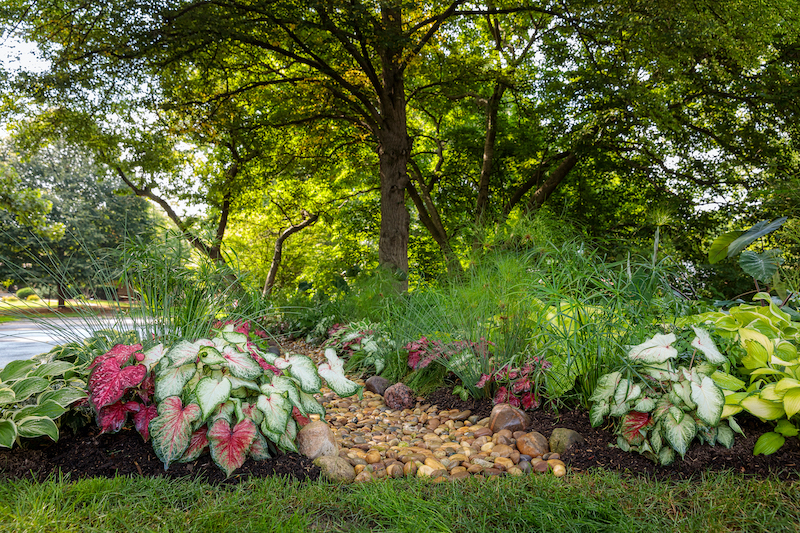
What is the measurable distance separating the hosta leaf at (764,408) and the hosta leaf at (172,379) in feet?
7.90

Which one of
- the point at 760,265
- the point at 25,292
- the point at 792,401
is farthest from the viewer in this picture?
the point at 760,265

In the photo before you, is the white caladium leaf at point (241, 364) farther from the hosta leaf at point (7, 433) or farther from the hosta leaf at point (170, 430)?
the hosta leaf at point (7, 433)

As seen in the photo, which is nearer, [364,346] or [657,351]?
[657,351]

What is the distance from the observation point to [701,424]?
6.86ft

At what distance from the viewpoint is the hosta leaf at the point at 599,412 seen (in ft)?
7.30

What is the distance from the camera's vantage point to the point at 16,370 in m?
2.33

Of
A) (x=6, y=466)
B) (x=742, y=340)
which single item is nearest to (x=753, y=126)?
(x=742, y=340)

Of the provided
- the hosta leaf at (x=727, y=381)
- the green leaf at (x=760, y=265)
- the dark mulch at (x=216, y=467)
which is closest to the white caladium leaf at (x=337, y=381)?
the dark mulch at (x=216, y=467)

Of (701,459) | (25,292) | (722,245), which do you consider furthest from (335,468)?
(722,245)

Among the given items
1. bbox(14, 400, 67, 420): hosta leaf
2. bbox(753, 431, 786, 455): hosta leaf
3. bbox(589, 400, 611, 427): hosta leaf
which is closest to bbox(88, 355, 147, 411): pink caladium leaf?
bbox(14, 400, 67, 420): hosta leaf

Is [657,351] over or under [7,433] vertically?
over

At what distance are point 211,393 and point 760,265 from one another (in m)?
3.40

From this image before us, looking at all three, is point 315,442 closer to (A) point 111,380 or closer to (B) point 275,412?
(B) point 275,412

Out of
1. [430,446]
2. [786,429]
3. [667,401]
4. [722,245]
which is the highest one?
[722,245]
